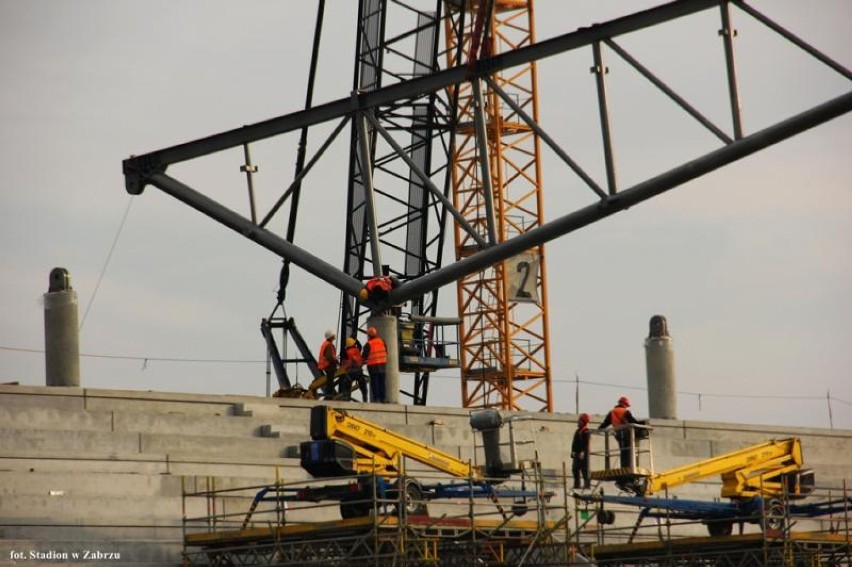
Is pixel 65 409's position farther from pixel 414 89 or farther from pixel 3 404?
pixel 414 89

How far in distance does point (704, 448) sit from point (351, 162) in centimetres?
1471

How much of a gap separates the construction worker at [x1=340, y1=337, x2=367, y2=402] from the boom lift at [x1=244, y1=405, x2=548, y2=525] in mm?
7810

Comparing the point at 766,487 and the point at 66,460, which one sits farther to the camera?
the point at 766,487

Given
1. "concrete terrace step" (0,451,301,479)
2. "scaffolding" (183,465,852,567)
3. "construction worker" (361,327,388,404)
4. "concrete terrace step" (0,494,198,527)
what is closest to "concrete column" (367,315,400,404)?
"construction worker" (361,327,388,404)

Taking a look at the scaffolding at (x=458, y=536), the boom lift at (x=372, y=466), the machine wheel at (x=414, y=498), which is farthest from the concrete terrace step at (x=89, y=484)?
the machine wheel at (x=414, y=498)

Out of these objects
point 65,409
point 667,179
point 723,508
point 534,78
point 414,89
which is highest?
point 534,78

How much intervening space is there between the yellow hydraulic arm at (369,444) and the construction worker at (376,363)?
7399 mm

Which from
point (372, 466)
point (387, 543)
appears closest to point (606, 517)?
point (372, 466)

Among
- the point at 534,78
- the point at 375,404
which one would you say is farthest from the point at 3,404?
the point at 534,78

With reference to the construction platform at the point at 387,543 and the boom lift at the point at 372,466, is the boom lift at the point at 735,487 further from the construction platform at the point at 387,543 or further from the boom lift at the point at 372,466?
the boom lift at the point at 372,466

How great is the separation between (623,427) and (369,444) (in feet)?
14.9

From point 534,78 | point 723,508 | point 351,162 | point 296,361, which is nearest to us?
point 723,508

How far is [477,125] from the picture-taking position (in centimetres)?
4209

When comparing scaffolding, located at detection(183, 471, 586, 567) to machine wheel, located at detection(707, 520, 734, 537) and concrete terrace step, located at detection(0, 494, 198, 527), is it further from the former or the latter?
machine wheel, located at detection(707, 520, 734, 537)
